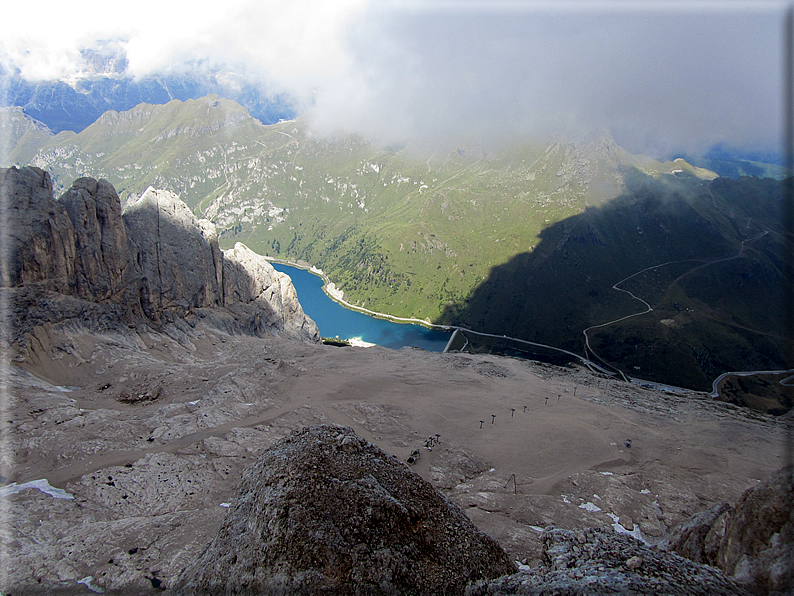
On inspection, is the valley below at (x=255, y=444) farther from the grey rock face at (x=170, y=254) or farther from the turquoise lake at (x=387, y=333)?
the turquoise lake at (x=387, y=333)

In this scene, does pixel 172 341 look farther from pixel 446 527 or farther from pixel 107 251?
pixel 446 527

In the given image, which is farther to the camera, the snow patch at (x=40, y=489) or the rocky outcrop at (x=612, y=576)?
the snow patch at (x=40, y=489)

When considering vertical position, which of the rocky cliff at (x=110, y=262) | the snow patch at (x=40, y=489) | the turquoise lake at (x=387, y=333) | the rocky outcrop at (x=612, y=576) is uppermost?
the rocky cliff at (x=110, y=262)

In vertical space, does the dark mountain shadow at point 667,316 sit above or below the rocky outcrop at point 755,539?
below

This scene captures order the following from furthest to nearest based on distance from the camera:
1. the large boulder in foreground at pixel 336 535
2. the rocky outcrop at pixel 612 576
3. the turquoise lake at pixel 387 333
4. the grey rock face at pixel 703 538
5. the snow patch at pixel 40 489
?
the turquoise lake at pixel 387 333, the snow patch at pixel 40 489, the grey rock face at pixel 703 538, the large boulder in foreground at pixel 336 535, the rocky outcrop at pixel 612 576

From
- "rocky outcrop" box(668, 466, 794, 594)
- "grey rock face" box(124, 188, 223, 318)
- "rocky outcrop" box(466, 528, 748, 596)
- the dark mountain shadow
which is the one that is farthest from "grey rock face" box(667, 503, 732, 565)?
the dark mountain shadow

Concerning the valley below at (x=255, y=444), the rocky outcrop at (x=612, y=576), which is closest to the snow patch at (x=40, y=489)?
the valley below at (x=255, y=444)
